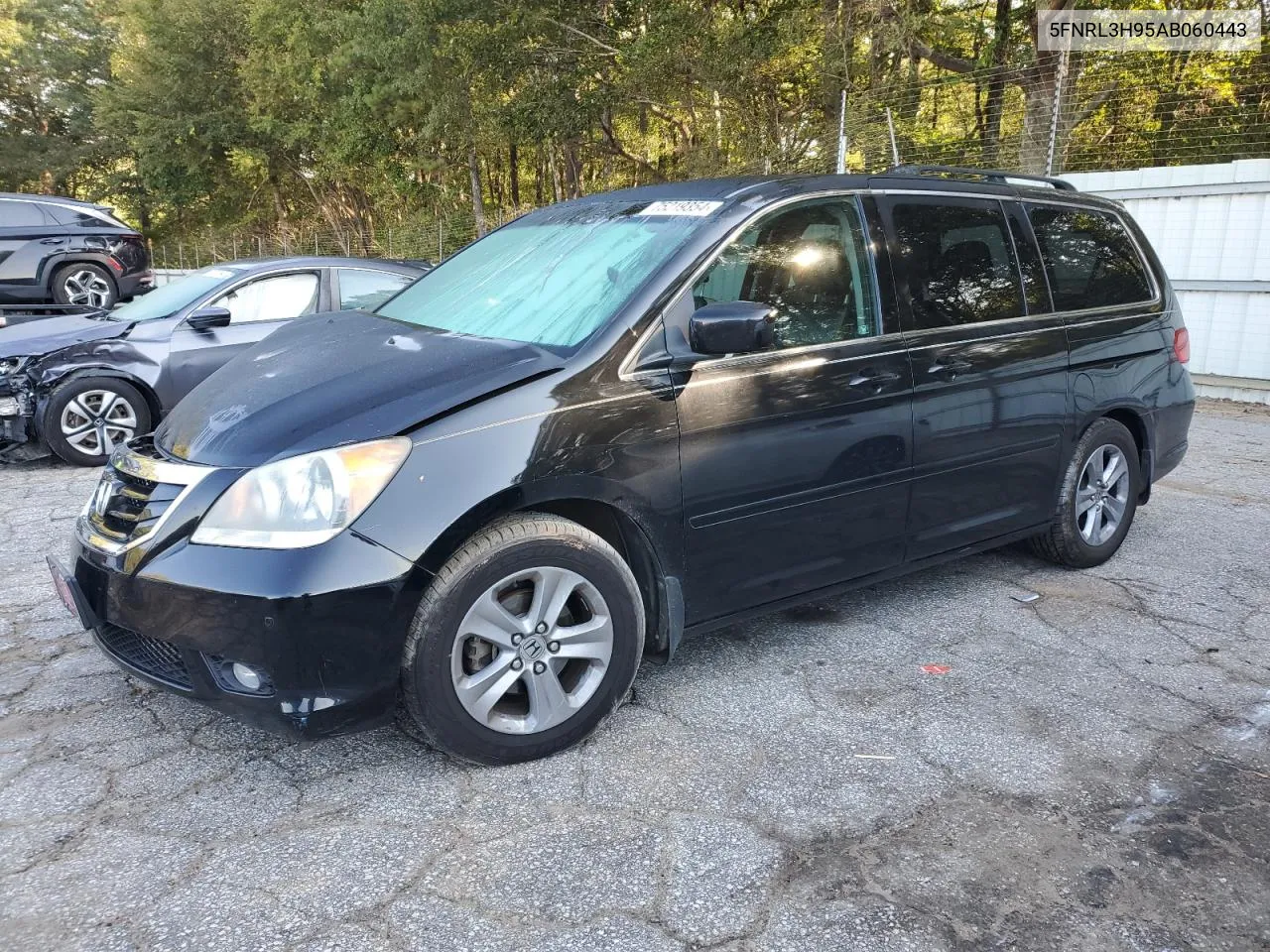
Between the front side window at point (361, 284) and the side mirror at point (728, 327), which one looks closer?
the side mirror at point (728, 327)

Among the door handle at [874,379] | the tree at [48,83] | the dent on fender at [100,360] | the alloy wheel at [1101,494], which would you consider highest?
the tree at [48,83]

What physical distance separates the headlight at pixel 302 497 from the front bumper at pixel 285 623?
0.04m

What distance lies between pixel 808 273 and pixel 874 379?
1.47 feet

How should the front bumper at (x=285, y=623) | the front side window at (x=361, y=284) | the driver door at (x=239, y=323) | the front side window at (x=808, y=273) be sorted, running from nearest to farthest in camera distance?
1. the front bumper at (x=285, y=623)
2. the front side window at (x=808, y=273)
3. the driver door at (x=239, y=323)
4. the front side window at (x=361, y=284)

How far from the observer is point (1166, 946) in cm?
206

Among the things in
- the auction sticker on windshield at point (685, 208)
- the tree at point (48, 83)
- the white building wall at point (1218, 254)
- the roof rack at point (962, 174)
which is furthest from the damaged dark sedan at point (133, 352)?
the tree at point (48, 83)

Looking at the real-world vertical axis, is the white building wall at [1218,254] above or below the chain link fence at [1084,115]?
below

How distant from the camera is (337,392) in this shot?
2.77m

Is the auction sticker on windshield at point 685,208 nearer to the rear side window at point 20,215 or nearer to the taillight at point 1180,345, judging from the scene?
the taillight at point 1180,345

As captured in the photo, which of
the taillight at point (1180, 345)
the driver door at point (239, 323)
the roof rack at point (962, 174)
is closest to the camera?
the roof rack at point (962, 174)

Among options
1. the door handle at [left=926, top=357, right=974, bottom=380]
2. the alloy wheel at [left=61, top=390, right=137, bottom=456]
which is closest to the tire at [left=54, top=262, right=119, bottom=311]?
the alloy wheel at [left=61, top=390, right=137, bottom=456]

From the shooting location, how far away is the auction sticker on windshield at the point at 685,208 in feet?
10.6

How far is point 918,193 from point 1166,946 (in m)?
2.66

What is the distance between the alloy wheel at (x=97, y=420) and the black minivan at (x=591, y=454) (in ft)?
11.4
